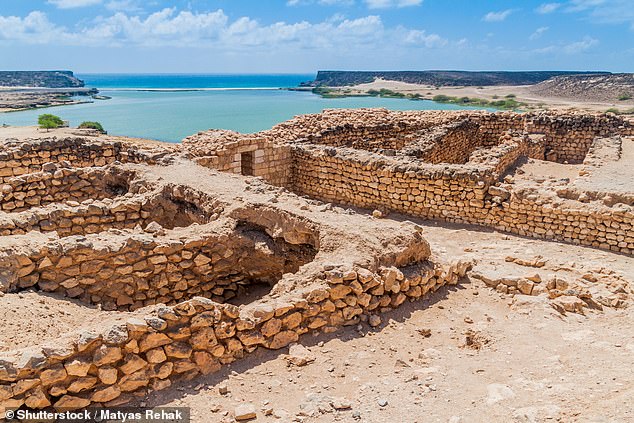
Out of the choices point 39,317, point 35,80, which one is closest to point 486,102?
point 39,317

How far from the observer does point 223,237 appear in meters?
7.43

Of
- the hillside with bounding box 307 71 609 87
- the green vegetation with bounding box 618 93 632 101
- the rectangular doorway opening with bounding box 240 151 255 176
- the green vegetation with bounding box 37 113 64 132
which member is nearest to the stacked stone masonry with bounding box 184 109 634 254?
the rectangular doorway opening with bounding box 240 151 255 176

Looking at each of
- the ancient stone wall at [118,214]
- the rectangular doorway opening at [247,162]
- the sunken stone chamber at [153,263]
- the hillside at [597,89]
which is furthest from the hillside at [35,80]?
the sunken stone chamber at [153,263]

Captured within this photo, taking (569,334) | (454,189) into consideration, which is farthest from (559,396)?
(454,189)

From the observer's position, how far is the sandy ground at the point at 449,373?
439 cm

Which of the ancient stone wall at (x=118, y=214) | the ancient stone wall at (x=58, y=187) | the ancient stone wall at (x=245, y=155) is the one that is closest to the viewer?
the ancient stone wall at (x=118, y=214)

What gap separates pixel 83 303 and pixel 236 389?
103 inches

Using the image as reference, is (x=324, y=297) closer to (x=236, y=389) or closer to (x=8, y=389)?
(x=236, y=389)

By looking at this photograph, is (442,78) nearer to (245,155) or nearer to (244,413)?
(245,155)

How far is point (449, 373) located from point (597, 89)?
206 feet

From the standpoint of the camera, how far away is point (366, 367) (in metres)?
5.24

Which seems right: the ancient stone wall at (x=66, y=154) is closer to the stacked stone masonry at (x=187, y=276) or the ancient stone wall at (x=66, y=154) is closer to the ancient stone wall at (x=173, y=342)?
the stacked stone masonry at (x=187, y=276)

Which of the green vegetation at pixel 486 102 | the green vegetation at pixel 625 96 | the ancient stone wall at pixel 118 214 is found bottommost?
the ancient stone wall at pixel 118 214

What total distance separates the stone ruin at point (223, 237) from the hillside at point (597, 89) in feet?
147
